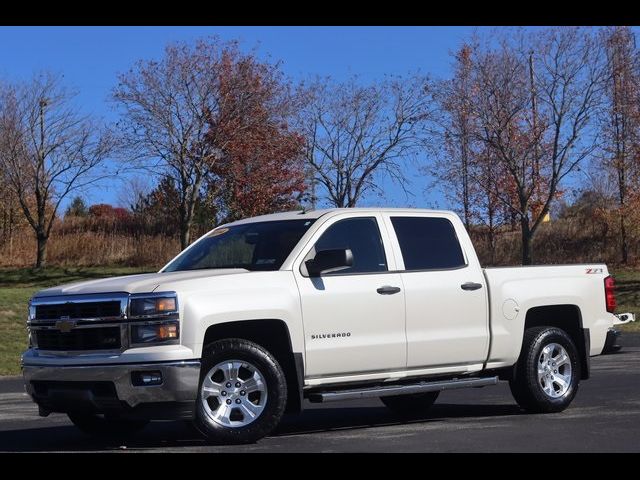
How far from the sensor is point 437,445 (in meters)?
8.52

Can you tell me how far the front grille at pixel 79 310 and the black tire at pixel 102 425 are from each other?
3.77ft

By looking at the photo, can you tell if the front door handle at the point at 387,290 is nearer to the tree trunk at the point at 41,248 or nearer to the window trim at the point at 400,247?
the window trim at the point at 400,247

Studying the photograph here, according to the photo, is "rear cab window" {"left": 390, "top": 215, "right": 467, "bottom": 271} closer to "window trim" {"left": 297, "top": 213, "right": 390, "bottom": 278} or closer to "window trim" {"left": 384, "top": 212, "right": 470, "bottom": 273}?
"window trim" {"left": 384, "top": 212, "right": 470, "bottom": 273}

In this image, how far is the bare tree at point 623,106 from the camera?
32594mm

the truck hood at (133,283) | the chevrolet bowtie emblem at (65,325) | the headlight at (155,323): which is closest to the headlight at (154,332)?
the headlight at (155,323)

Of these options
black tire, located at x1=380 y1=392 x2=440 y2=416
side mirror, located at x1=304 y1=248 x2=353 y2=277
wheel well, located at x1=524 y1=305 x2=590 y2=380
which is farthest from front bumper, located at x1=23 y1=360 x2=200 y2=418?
wheel well, located at x1=524 y1=305 x2=590 y2=380

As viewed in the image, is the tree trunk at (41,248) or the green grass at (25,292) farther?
the tree trunk at (41,248)

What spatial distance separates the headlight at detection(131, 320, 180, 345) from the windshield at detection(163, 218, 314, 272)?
118 centimetres

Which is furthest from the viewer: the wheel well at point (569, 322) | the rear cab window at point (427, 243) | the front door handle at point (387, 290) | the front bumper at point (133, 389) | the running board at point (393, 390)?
the wheel well at point (569, 322)

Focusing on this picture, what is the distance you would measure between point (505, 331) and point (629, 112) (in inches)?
957

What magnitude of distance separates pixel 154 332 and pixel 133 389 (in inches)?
18.9

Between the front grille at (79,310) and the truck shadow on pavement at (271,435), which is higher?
the front grille at (79,310)
